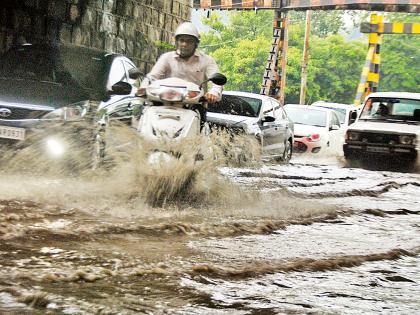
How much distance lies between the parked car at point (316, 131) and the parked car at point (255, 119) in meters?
2.95

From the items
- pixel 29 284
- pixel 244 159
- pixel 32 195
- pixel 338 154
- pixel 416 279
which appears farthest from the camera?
pixel 338 154

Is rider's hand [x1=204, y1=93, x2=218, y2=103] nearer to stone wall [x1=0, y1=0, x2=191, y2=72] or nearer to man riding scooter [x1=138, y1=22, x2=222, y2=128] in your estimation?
man riding scooter [x1=138, y1=22, x2=222, y2=128]

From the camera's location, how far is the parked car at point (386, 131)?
17.4 meters

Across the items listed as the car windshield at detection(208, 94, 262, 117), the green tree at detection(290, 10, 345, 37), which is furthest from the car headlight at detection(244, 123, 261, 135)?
the green tree at detection(290, 10, 345, 37)

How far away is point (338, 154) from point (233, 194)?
13.8 metres

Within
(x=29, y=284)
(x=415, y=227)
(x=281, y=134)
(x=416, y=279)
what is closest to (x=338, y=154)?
(x=281, y=134)

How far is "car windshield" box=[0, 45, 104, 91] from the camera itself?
34.5 feet

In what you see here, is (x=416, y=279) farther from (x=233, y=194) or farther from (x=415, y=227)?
(x=233, y=194)

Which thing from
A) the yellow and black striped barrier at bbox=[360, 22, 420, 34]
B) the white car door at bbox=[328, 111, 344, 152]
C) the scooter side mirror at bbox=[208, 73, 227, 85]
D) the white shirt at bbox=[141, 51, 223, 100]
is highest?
the yellow and black striped barrier at bbox=[360, 22, 420, 34]

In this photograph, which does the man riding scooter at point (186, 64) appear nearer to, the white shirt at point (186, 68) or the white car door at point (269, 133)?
the white shirt at point (186, 68)

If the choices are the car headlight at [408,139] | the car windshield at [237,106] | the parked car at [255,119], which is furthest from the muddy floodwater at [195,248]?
the car headlight at [408,139]

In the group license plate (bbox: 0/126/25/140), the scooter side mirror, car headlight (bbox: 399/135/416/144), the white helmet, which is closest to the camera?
the scooter side mirror

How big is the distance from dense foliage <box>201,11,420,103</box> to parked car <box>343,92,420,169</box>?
2355 inches

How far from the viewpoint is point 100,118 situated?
9961 millimetres
